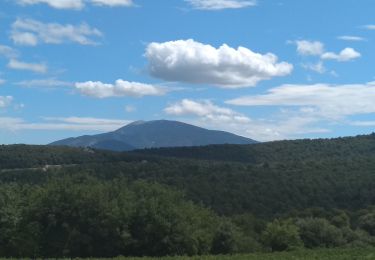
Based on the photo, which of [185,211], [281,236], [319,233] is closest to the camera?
[185,211]

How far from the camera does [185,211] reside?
5053cm

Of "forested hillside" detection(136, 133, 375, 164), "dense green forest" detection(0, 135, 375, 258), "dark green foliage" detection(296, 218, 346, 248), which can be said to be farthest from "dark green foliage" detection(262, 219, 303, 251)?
"forested hillside" detection(136, 133, 375, 164)

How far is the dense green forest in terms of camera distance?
155 feet

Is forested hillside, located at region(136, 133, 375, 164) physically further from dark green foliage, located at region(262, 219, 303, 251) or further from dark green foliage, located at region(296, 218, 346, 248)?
dark green foliage, located at region(262, 219, 303, 251)

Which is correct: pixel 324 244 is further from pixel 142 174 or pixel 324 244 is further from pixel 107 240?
pixel 142 174

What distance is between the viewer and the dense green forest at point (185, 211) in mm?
47094

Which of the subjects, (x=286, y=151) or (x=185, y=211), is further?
(x=286, y=151)

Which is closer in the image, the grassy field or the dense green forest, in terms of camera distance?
the grassy field

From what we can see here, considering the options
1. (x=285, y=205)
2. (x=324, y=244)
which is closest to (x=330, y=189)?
(x=285, y=205)

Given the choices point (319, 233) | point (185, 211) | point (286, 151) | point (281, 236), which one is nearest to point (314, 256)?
point (185, 211)

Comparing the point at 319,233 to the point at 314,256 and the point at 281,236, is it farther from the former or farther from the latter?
the point at 314,256

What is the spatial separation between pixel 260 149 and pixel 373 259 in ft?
366

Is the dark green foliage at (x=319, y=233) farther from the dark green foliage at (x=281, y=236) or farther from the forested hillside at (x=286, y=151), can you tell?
the forested hillside at (x=286, y=151)

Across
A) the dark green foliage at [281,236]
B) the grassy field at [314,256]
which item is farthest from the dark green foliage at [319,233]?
the grassy field at [314,256]
